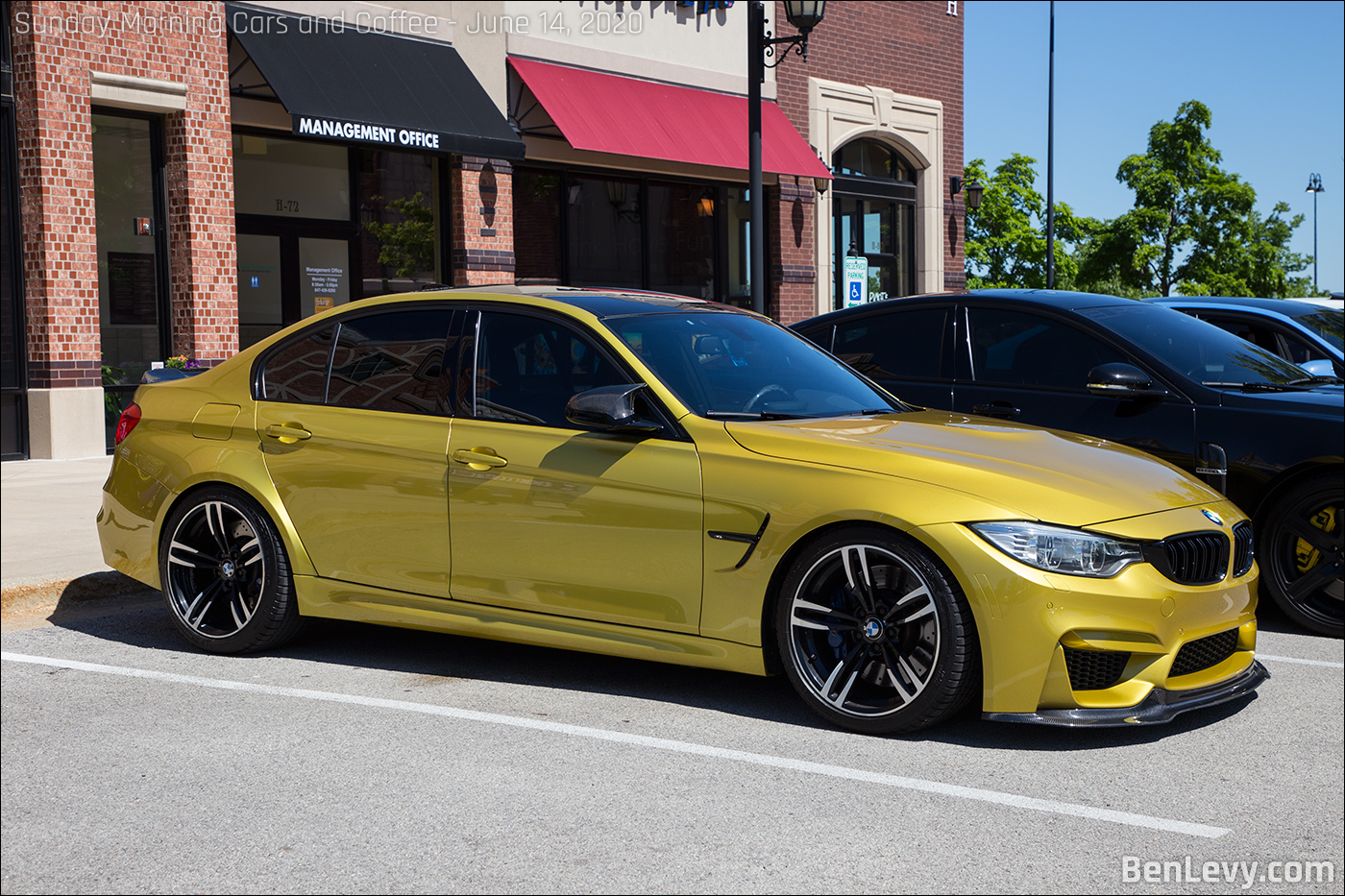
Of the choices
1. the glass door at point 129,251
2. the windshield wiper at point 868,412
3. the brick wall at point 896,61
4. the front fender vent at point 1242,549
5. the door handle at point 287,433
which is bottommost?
the front fender vent at point 1242,549

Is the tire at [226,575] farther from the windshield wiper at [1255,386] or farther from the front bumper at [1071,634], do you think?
the windshield wiper at [1255,386]

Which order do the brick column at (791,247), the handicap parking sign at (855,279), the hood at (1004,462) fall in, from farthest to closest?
the brick column at (791,247) < the handicap parking sign at (855,279) < the hood at (1004,462)

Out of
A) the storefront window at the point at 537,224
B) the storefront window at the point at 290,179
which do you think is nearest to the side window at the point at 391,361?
the storefront window at the point at 290,179

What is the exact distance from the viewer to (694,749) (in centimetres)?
466

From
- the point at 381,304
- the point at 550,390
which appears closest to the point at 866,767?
the point at 550,390

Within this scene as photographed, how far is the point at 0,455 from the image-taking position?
44.3ft

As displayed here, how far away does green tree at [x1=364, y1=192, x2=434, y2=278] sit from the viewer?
17.3 metres

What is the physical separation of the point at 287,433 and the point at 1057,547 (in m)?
3.38

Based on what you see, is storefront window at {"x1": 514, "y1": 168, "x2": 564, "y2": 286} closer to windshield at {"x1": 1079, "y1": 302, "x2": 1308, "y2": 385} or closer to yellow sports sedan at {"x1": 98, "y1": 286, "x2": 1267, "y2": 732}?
windshield at {"x1": 1079, "y1": 302, "x2": 1308, "y2": 385}

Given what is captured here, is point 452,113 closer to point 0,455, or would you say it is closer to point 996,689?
point 0,455

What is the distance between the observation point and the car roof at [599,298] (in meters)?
5.77

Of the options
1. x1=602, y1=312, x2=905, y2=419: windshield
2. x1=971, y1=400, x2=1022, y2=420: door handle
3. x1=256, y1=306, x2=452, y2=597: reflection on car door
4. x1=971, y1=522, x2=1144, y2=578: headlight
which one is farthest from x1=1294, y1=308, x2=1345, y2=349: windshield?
x1=256, y1=306, x2=452, y2=597: reflection on car door

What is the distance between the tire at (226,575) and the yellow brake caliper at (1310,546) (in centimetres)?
477

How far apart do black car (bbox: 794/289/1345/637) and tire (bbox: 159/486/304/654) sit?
12.1 feet
